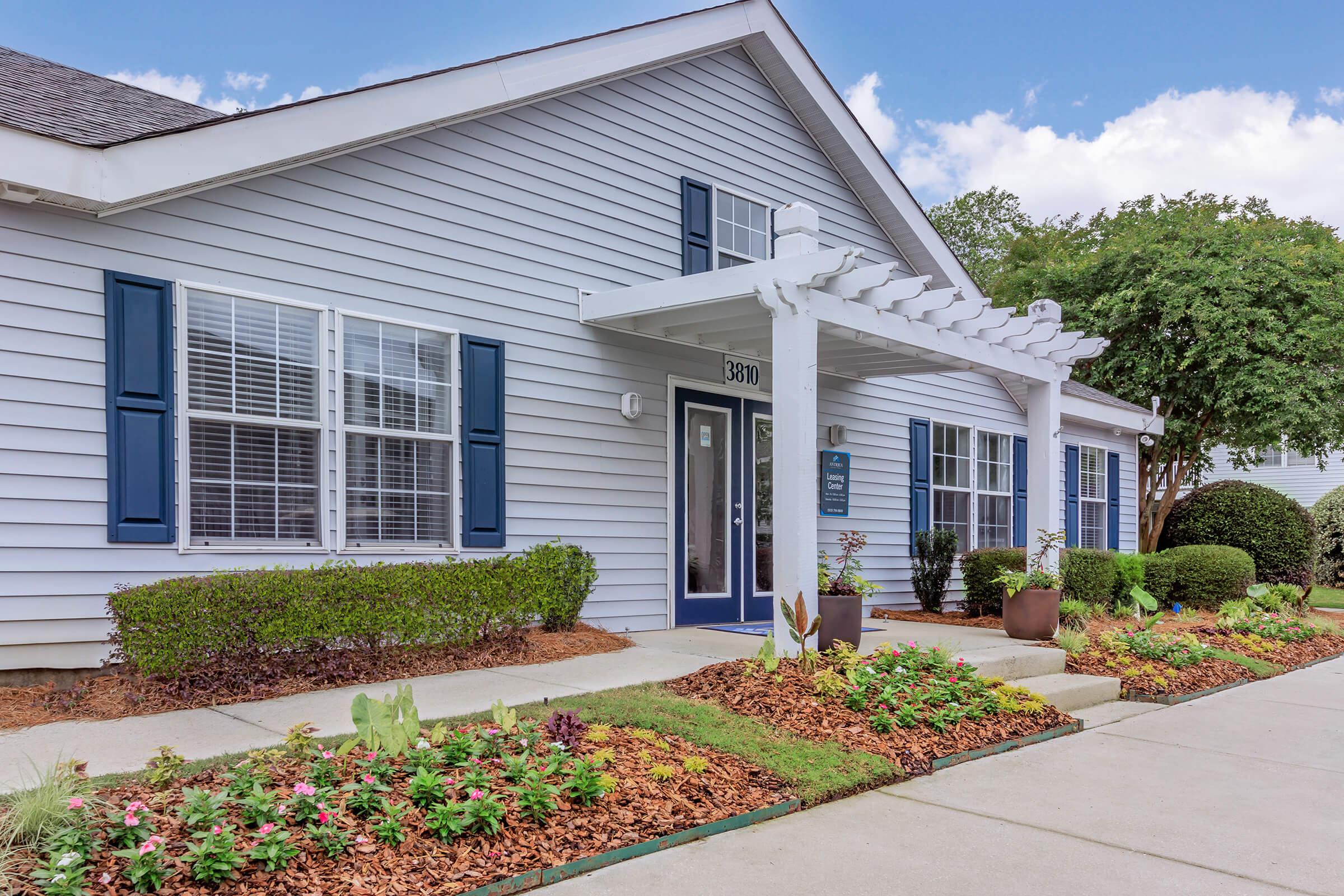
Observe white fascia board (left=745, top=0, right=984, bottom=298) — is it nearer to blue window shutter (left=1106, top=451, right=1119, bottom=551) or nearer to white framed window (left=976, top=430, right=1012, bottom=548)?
white framed window (left=976, top=430, right=1012, bottom=548)

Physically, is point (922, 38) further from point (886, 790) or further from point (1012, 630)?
point (886, 790)

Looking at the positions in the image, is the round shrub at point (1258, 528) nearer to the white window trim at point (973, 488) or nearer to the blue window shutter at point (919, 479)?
the white window trim at point (973, 488)

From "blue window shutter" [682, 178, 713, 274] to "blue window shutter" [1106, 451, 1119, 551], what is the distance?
8753mm

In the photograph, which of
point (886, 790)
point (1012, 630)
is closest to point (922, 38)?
point (1012, 630)

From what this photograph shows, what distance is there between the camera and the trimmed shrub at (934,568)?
11.2 meters

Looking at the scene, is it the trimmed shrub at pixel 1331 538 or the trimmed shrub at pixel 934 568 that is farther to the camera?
the trimmed shrub at pixel 1331 538

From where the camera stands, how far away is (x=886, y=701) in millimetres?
5461

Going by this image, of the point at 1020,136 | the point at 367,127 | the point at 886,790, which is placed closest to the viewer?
the point at 886,790

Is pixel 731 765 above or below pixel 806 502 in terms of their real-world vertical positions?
below

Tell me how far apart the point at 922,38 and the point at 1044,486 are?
42.9 feet

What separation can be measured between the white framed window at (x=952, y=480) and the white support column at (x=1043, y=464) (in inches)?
94.8

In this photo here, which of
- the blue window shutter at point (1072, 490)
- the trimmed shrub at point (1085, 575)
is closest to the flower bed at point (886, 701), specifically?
the trimmed shrub at point (1085, 575)

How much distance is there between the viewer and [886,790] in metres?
4.52

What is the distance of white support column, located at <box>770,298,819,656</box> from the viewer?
6332 millimetres
